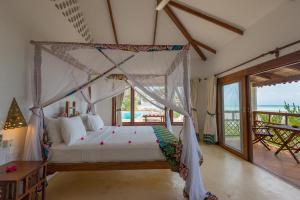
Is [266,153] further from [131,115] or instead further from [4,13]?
[4,13]

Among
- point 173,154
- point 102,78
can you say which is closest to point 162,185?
point 173,154

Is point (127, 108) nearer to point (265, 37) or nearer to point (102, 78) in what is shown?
point (102, 78)

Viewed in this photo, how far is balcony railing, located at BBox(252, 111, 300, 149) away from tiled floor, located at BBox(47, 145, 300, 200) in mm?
1954

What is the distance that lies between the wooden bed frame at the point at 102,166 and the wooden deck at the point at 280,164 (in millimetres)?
2020

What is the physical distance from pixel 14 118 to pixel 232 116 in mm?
4353

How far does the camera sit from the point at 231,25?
3703mm

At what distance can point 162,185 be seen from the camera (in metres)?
2.66

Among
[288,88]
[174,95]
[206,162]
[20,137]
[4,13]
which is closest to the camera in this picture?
[4,13]

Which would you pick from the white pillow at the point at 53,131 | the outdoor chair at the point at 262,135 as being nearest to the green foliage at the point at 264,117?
the outdoor chair at the point at 262,135

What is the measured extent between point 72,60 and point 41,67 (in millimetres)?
623

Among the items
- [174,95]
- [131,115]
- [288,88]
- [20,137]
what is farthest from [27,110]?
[288,88]

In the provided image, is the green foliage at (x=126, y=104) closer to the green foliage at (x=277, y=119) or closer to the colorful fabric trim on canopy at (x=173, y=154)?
the colorful fabric trim on canopy at (x=173, y=154)

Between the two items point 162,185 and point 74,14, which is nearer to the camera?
point 162,185

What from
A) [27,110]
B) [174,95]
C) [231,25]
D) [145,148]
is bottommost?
[145,148]
